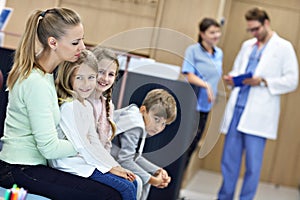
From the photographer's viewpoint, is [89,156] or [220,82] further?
[220,82]

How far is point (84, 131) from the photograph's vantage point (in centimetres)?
159

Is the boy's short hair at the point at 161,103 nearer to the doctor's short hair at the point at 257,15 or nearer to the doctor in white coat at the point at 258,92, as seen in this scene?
the doctor in white coat at the point at 258,92

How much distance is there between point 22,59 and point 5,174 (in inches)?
11.3

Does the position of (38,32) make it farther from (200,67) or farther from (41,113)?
(200,67)

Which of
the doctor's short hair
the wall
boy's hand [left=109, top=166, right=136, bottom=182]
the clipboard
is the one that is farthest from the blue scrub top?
the doctor's short hair

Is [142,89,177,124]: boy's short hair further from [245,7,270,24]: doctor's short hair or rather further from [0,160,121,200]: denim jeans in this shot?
[245,7,270,24]: doctor's short hair

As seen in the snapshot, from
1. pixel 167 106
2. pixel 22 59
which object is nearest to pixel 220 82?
pixel 167 106

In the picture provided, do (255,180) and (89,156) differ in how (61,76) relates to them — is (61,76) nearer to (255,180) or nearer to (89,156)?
(89,156)

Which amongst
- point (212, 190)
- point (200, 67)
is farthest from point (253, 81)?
point (200, 67)

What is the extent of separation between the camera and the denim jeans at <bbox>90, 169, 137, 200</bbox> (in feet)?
5.36

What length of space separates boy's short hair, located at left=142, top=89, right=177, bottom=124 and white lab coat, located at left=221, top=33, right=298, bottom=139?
5.42 ft

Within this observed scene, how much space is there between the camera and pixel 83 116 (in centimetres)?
159

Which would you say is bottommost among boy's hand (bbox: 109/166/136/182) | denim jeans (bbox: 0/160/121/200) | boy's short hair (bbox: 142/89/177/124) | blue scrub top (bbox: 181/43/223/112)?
denim jeans (bbox: 0/160/121/200)

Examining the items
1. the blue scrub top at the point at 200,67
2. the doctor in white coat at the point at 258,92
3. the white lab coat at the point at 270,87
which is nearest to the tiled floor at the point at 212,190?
the doctor in white coat at the point at 258,92
